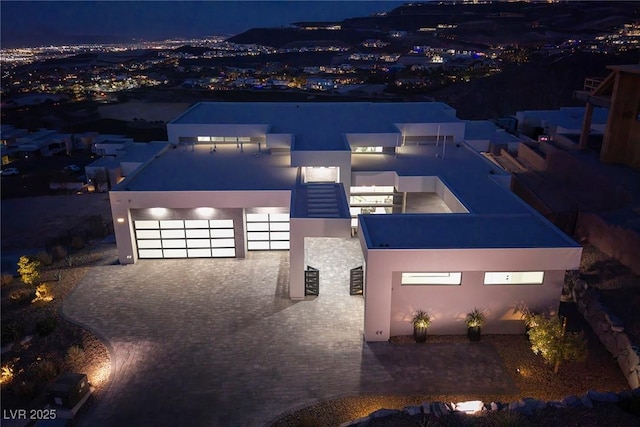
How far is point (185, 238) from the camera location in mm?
20406

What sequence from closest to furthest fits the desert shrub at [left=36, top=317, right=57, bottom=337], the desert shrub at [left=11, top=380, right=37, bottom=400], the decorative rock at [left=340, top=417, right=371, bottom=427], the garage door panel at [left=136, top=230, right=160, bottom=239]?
the decorative rock at [left=340, top=417, right=371, bottom=427] → the desert shrub at [left=11, top=380, right=37, bottom=400] → the desert shrub at [left=36, top=317, right=57, bottom=337] → the garage door panel at [left=136, top=230, right=160, bottom=239]

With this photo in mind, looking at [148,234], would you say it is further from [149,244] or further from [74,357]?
[74,357]

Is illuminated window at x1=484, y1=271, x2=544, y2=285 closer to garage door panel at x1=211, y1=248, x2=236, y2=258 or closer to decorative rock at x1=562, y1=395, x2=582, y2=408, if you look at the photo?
decorative rock at x1=562, y1=395, x2=582, y2=408

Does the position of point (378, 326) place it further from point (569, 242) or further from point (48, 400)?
point (48, 400)

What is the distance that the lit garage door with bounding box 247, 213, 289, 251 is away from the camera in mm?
20719

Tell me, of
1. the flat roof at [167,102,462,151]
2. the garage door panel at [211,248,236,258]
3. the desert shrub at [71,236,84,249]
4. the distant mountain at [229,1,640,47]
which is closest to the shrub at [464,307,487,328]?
the flat roof at [167,102,462,151]

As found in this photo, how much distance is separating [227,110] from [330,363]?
851 inches

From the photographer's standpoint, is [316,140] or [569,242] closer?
[569,242]

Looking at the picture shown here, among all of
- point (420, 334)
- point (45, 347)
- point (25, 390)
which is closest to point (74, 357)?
point (45, 347)

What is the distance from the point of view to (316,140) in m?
23.7

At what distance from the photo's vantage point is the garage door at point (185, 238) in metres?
20.1

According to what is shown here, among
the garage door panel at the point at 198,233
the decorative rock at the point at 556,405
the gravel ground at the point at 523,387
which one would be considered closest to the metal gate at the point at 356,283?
the gravel ground at the point at 523,387

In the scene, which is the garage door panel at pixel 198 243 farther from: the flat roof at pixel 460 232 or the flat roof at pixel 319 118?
the flat roof at pixel 460 232

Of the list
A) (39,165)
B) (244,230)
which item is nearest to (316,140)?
(244,230)
